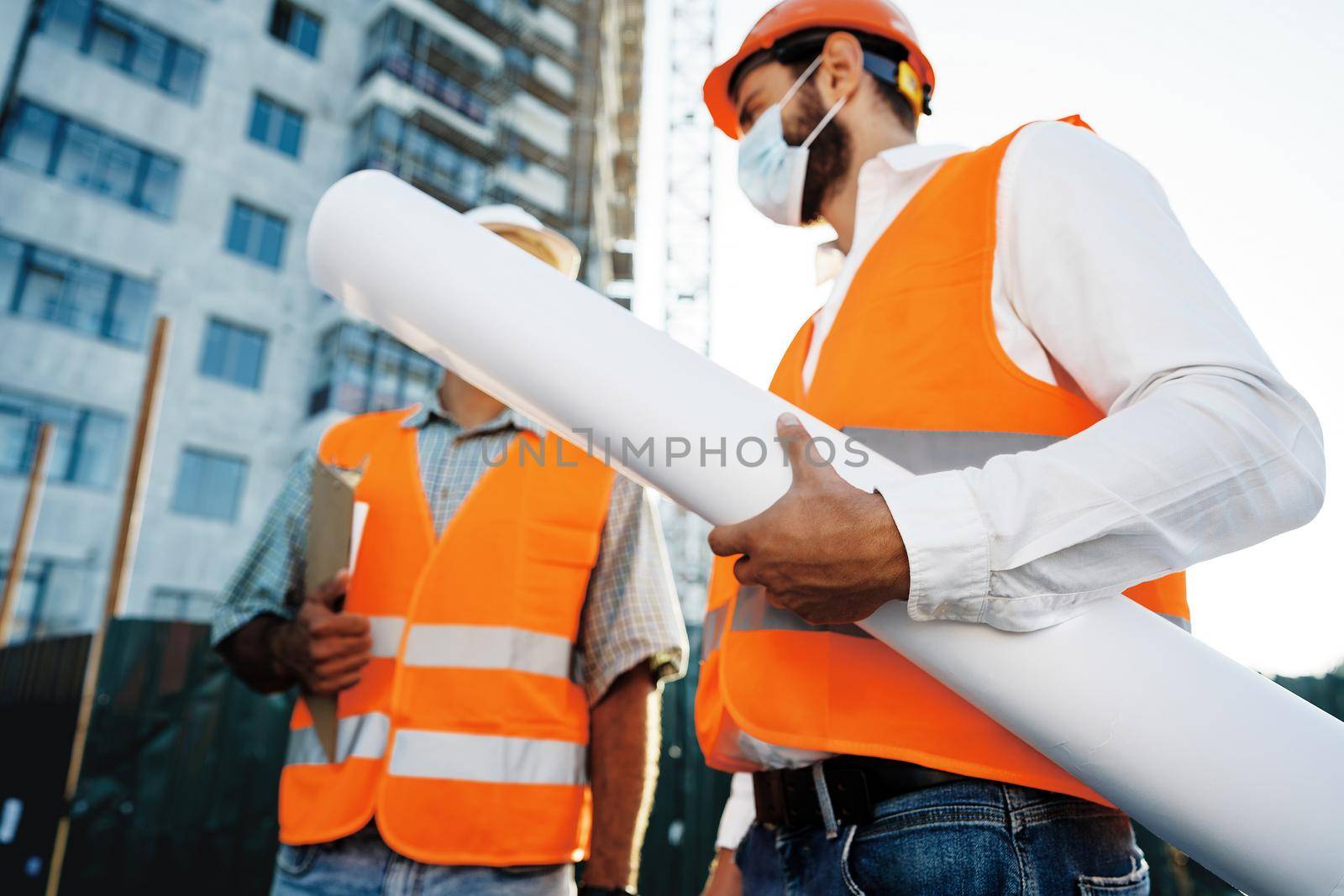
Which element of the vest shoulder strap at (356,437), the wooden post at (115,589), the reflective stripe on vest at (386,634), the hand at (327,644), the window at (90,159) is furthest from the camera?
the window at (90,159)

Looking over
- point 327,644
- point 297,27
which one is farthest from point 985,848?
point 297,27

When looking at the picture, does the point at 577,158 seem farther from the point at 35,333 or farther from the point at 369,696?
the point at 369,696

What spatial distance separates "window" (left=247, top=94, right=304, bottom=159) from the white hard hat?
19.7m

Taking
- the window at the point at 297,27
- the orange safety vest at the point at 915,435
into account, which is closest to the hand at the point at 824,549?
the orange safety vest at the point at 915,435

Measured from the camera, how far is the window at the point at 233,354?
1772 centimetres

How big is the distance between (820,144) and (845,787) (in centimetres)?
124

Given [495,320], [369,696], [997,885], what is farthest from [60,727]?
[997,885]

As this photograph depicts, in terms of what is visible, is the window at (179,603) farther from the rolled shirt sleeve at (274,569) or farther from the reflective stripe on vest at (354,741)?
the reflective stripe on vest at (354,741)

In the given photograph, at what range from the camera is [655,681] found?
92.5 inches

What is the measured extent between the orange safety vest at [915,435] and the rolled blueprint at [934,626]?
67mm

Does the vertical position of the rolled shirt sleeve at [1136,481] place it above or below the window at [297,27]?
below

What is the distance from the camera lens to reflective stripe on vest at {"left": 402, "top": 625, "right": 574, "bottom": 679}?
2119 mm

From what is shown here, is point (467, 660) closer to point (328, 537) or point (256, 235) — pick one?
point (328, 537)

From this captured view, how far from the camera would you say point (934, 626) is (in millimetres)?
1011
